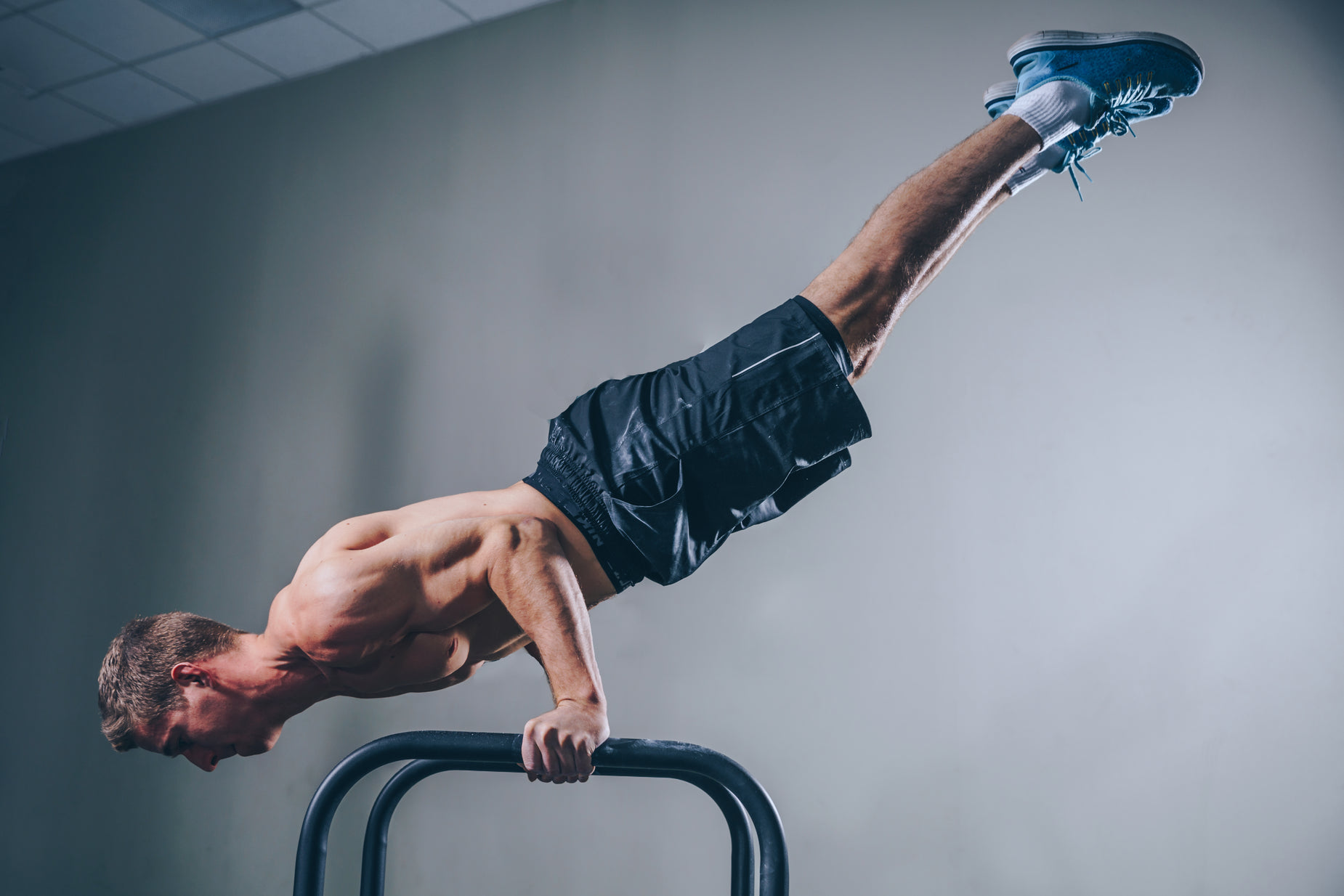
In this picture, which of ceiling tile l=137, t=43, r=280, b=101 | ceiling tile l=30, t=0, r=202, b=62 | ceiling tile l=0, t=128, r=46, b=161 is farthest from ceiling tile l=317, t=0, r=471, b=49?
ceiling tile l=0, t=128, r=46, b=161

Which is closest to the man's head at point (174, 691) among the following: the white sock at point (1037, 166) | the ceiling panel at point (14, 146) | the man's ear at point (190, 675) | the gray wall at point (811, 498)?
the man's ear at point (190, 675)

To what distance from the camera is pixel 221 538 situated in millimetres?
3699

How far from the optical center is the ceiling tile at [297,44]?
12.2 ft

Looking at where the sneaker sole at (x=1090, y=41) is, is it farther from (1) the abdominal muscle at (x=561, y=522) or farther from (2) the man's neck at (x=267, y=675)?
(2) the man's neck at (x=267, y=675)

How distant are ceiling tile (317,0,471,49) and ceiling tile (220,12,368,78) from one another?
8 centimetres

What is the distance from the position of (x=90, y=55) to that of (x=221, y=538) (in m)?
2.20

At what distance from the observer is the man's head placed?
1.78m

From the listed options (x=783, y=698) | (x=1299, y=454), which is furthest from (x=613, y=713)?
(x=1299, y=454)

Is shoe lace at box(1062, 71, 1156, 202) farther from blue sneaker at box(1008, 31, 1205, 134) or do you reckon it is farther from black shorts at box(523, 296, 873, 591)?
black shorts at box(523, 296, 873, 591)

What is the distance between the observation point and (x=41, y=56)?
156 inches

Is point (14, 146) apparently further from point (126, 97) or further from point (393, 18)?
point (393, 18)

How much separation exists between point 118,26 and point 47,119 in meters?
1.01

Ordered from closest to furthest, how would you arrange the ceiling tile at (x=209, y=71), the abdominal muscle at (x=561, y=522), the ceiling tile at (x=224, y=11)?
the abdominal muscle at (x=561, y=522), the ceiling tile at (x=224, y=11), the ceiling tile at (x=209, y=71)

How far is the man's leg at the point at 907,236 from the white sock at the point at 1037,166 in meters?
0.08
